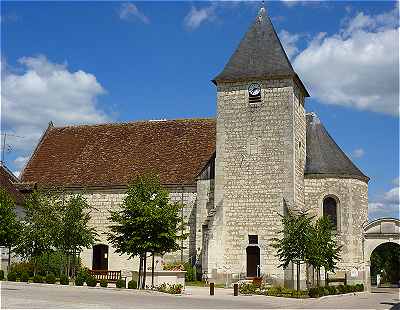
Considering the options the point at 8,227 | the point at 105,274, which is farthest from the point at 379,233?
the point at 8,227

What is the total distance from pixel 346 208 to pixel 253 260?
234 inches

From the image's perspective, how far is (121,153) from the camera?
3803 cm

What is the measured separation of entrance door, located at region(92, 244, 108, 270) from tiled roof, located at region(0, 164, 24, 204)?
5.75m

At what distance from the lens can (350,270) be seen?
32.2 m

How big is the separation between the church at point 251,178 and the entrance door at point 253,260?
0.05 m

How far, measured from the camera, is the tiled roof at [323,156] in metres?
33.2

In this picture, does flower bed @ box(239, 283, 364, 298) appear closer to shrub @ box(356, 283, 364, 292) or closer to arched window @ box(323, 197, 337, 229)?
shrub @ box(356, 283, 364, 292)

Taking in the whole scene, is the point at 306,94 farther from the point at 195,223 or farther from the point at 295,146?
the point at 195,223

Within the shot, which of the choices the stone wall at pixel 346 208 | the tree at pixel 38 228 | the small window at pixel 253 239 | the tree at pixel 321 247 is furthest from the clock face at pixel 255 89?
the tree at pixel 38 228

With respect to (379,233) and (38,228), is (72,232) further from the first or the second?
(379,233)

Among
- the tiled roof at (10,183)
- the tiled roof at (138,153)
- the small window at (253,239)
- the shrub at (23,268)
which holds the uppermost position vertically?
the tiled roof at (138,153)

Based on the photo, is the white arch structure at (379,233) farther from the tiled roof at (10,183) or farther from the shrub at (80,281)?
the tiled roof at (10,183)

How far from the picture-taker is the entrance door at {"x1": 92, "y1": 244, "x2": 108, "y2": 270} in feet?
118

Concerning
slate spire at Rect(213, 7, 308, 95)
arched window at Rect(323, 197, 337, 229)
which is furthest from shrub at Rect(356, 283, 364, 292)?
slate spire at Rect(213, 7, 308, 95)
